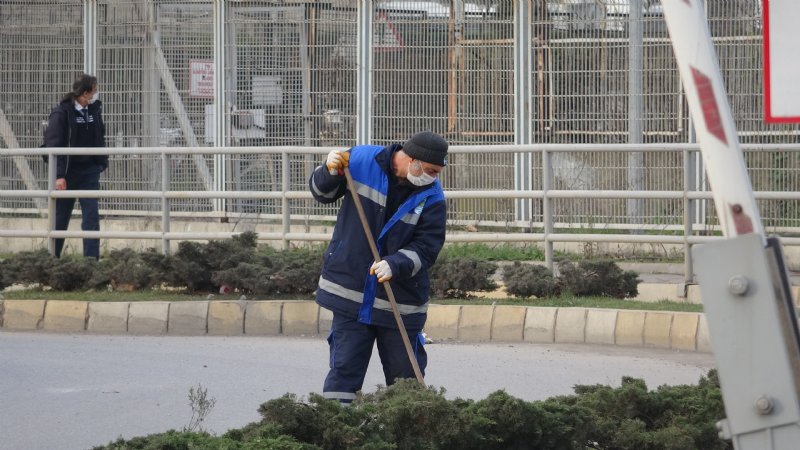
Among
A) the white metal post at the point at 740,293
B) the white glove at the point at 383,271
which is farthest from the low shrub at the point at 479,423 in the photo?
the white metal post at the point at 740,293

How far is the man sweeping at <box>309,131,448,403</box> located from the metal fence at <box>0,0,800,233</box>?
21.5 feet

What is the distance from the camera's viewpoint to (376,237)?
6.88 metres

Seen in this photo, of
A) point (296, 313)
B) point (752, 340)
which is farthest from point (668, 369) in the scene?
Result: point (752, 340)

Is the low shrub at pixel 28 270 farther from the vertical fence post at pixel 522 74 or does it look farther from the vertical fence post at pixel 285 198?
the vertical fence post at pixel 522 74

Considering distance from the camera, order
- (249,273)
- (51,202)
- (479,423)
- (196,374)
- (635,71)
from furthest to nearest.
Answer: (635,71) < (51,202) < (249,273) < (196,374) < (479,423)

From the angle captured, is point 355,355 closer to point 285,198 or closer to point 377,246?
point 377,246

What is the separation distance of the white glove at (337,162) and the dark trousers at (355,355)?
0.70 m

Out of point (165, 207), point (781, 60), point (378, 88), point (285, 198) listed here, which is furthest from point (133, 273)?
point (781, 60)

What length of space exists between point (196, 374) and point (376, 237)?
309 cm

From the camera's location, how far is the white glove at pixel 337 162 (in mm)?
6668

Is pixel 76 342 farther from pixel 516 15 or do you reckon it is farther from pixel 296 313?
pixel 516 15

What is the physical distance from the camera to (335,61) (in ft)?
57.0

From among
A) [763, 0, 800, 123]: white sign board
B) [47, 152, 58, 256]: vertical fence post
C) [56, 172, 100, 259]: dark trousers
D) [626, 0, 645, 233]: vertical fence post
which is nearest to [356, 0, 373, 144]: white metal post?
[626, 0, 645, 233]: vertical fence post

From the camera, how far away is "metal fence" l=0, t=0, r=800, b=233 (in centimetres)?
1466
